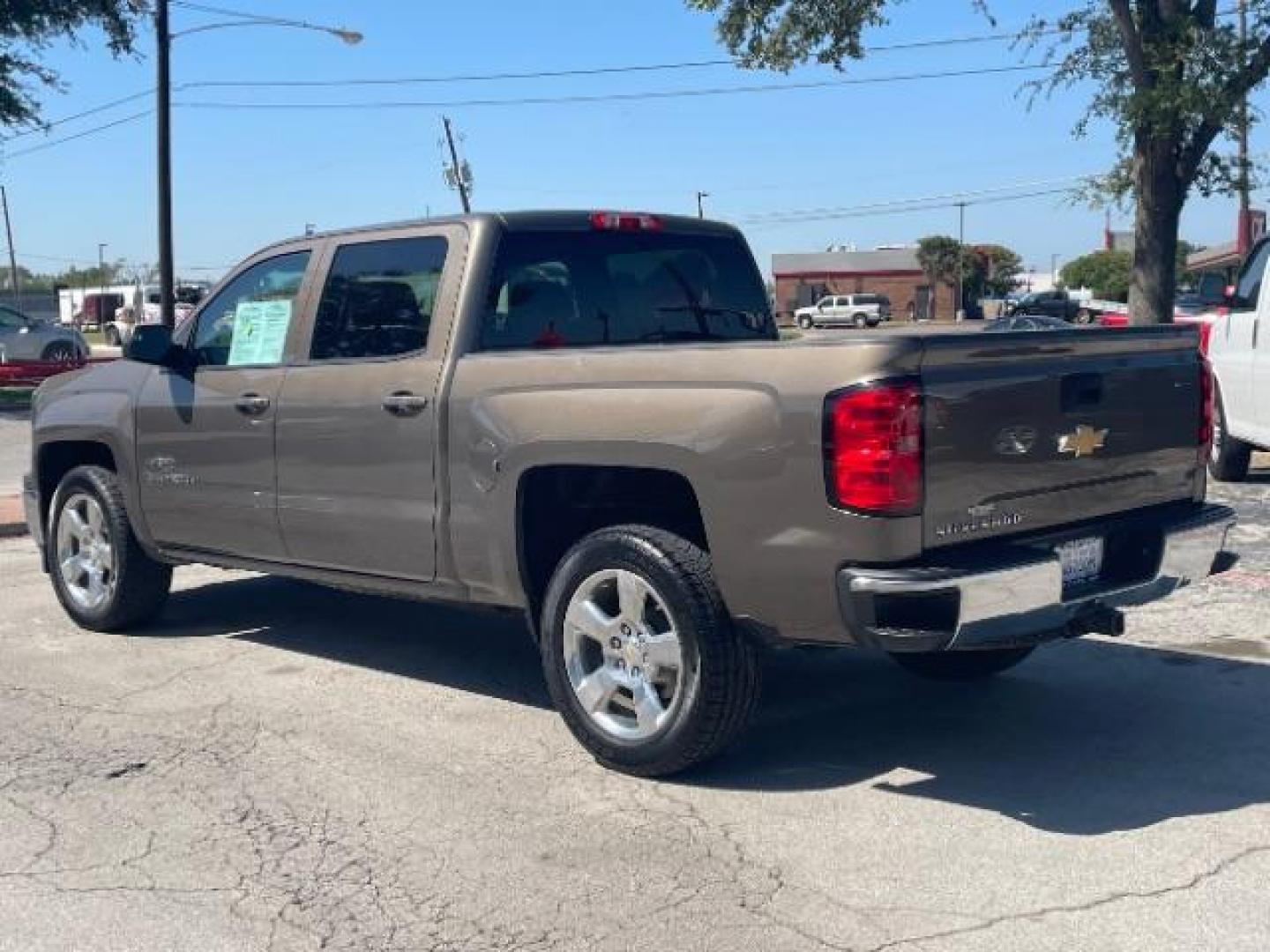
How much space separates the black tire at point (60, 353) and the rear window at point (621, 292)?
2492 centimetres

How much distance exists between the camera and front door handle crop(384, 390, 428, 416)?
18.5ft

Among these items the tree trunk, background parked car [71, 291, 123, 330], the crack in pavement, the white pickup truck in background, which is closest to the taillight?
the crack in pavement

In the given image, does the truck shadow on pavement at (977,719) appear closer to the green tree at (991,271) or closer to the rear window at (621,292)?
the rear window at (621,292)

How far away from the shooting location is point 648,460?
15.9ft

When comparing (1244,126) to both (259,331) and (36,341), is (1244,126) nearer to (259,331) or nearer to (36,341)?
(259,331)

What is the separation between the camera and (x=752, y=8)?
18656mm

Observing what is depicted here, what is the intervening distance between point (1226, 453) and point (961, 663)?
6.68 metres

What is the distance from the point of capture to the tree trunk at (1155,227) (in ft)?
53.2

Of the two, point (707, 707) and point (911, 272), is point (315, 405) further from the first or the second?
point (911, 272)

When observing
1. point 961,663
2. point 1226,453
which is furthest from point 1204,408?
point 1226,453

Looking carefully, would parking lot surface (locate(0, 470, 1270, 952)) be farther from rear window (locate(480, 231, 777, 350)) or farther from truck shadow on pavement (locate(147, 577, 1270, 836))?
rear window (locate(480, 231, 777, 350))

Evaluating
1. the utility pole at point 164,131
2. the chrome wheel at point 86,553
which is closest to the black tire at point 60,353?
the utility pole at point 164,131

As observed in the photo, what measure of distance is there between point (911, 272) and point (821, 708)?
8326 centimetres

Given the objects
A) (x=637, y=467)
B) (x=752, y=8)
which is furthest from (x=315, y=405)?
(x=752, y=8)
